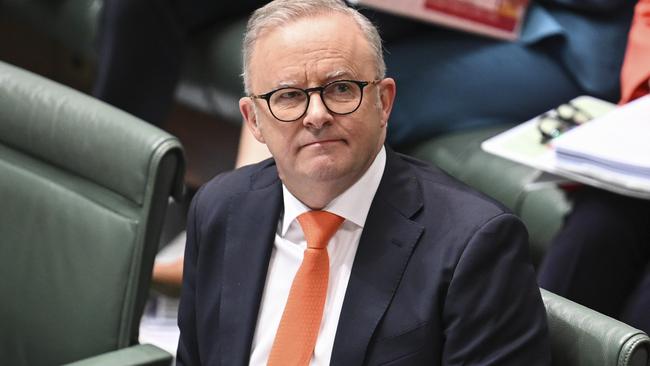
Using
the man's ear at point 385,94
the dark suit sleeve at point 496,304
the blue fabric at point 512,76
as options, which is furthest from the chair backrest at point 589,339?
the blue fabric at point 512,76

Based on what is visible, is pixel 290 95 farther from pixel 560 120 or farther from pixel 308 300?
pixel 560 120

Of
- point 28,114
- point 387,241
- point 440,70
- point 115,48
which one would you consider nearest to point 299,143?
point 387,241

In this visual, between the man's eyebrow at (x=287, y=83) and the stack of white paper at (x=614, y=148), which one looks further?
the stack of white paper at (x=614, y=148)

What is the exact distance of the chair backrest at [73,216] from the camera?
1.85 metres

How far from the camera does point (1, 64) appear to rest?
207 centimetres

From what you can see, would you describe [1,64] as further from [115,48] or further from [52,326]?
[115,48]

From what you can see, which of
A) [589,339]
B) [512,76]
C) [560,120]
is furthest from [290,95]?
[512,76]

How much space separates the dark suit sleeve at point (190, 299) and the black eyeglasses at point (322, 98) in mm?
270

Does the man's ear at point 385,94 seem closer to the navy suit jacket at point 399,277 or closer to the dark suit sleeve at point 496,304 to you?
the navy suit jacket at point 399,277

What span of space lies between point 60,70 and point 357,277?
2.48 metres

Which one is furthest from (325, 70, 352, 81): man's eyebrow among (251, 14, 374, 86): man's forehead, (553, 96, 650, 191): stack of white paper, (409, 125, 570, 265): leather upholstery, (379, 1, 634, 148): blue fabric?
(379, 1, 634, 148): blue fabric

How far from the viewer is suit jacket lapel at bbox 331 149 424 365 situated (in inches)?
61.5

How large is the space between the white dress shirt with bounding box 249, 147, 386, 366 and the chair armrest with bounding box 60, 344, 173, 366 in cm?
20

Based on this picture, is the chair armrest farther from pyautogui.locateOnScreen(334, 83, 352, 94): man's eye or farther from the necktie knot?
pyautogui.locateOnScreen(334, 83, 352, 94): man's eye
